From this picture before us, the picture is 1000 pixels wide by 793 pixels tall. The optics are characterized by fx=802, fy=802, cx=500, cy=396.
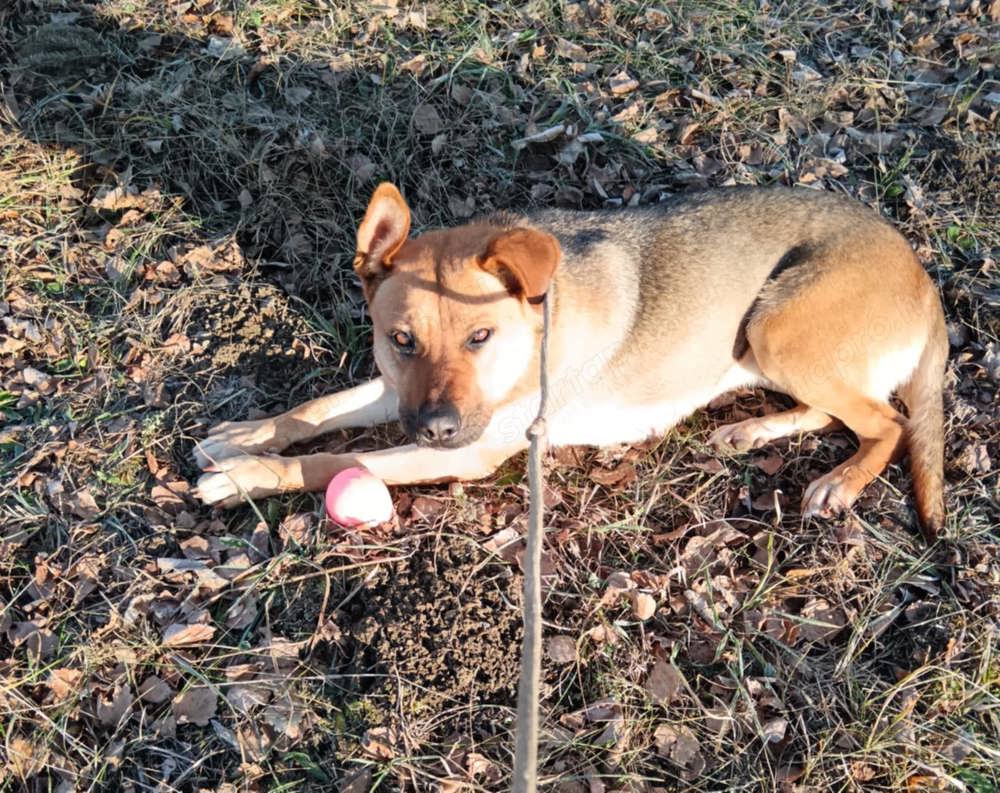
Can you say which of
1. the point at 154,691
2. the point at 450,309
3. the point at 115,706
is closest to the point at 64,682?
the point at 115,706

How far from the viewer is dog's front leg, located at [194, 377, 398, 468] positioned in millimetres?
4449

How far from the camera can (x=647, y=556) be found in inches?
173

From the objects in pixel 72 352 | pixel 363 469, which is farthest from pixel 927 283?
pixel 72 352

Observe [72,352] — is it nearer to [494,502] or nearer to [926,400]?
[494,502]

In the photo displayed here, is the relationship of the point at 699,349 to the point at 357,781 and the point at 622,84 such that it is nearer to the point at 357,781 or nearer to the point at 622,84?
the point at 622,84

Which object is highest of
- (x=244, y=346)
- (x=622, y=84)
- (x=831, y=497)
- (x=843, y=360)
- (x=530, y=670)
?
(x=622, y=84)

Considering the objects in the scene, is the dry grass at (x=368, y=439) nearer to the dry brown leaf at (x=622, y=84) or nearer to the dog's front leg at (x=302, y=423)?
the dry brown leaf at (x=622, y=84)

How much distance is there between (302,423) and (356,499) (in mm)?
773

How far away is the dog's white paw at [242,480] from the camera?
168 inches

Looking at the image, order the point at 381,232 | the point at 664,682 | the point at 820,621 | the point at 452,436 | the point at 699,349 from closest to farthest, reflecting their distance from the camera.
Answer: the point at 452,436 → the point at 664,682 → the point at 381,232 → the point at 820,621 → the point at 699,349

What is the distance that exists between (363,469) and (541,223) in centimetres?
171

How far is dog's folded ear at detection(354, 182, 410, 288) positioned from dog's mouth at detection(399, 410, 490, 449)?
2.49 feet

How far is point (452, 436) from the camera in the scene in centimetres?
370

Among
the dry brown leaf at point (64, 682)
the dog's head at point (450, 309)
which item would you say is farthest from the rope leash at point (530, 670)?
the dry brown leaf at point (64, 682)
